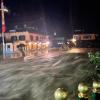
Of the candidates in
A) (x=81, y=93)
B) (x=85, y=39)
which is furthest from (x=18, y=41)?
(x=81, y=93)

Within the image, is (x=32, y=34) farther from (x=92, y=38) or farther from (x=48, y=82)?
(x=48, y=82)

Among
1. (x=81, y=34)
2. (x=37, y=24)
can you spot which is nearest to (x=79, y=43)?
(x=81, y=34)

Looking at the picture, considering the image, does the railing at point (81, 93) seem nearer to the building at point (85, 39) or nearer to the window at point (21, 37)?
the window at point (21, 37)

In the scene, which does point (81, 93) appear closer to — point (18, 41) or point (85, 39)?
point (18, 41)

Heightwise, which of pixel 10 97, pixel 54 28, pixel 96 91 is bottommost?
pixel 10 97

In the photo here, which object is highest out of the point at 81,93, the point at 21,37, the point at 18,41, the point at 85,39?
the point at 21,37

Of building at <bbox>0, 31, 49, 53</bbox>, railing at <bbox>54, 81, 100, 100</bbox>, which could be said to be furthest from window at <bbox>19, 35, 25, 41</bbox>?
railing at <bbox>54, 81, 100, 100</bbox>

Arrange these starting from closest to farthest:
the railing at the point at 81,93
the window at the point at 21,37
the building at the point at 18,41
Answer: the railing at the point at 81,93 → the building at the point at 18,41 → the window at the point at 21,37

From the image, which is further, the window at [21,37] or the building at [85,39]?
the building at [85,39]

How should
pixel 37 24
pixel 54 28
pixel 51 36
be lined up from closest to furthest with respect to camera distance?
pixel 37 24, pixel 51 36, pixel 54 28

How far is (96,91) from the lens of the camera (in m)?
3.14

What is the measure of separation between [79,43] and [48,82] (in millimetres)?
57693

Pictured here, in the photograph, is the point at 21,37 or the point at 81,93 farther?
the point at 21,37

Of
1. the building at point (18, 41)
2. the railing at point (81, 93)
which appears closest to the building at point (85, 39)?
the building at point (18, 41)
